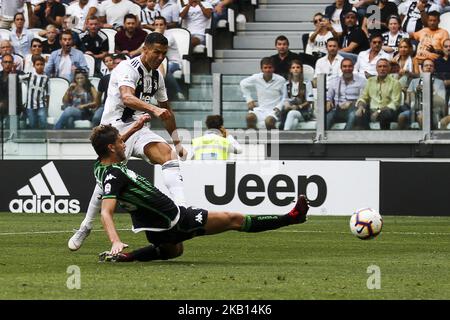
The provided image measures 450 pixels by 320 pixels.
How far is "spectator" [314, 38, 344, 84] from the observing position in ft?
78.5

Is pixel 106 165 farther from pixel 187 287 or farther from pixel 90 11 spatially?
pixel 90 11

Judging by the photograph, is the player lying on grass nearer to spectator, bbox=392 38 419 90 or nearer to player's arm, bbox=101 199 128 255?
player's arm, bbox=101 199 128 255

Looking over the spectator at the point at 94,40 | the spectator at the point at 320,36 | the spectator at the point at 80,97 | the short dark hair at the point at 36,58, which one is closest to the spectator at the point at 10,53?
the short dark hair at the point at 36,58

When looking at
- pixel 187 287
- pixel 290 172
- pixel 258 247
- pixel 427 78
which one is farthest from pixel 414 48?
pixel 187 287

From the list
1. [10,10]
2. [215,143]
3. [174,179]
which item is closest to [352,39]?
[215,143]

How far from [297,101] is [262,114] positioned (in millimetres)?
684

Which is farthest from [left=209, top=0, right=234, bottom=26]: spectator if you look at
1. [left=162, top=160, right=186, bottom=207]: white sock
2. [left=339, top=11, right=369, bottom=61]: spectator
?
[left=162, top=160, right=186, bottom=207]: white sock

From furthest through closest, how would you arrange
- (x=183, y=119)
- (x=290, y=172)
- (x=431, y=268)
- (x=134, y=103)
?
(x=183, y=119) → (x=290, y=172) → (x=134, y=103) → (x=431, y=268)

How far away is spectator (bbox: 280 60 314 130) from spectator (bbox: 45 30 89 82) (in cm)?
474

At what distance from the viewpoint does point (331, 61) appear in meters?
24.1

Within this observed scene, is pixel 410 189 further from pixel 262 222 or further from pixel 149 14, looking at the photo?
pixel 262 222

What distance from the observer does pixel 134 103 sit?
43.0 feet

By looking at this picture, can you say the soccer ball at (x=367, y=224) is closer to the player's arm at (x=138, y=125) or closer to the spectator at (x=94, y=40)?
the player's arm at (x=138, y=125)
